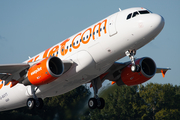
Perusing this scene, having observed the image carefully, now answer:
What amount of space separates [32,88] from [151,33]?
10782 millimetres

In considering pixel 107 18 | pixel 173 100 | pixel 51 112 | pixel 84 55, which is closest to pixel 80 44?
pixel 84 55

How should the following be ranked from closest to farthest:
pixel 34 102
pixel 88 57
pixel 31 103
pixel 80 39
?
pixel 88 57 → pixel 80 39 → pixel 34 102 → pixel 31 103

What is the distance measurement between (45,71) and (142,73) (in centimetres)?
855

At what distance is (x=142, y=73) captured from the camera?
25.0 meters

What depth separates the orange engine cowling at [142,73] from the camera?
25141 mm

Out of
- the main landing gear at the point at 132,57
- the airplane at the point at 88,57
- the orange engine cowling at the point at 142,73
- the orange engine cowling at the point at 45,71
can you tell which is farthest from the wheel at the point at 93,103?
the main landing gear at the point at 132,57

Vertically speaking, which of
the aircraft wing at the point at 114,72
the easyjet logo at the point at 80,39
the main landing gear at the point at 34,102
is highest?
the easyjet logo at the point at 80,39

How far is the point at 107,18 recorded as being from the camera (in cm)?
2177

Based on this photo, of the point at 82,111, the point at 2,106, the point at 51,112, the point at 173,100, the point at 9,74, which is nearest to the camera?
the point at 9,74

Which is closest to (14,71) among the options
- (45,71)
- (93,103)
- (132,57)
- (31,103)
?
(31,103)

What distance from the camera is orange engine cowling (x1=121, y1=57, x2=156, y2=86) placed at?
990 inches

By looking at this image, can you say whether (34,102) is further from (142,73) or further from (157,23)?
(157,23)

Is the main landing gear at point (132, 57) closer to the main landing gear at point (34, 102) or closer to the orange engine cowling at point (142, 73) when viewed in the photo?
the orange engine cowling at point (142, 73)

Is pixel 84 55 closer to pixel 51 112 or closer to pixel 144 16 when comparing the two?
pixel 144 16
